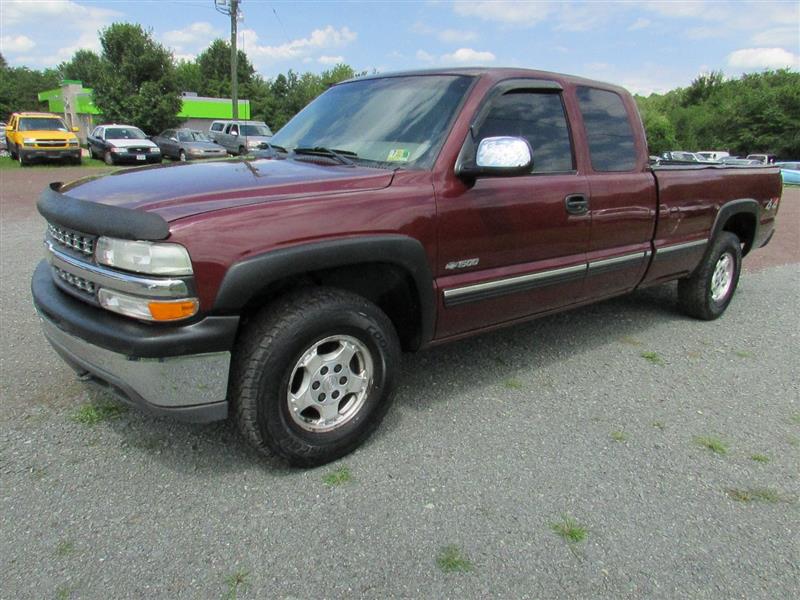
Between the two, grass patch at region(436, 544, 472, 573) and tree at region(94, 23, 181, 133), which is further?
tree at region(94, 23, 181, 133)

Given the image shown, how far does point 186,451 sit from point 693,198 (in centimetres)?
397

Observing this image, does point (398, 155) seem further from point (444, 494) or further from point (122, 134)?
point (122, 134)

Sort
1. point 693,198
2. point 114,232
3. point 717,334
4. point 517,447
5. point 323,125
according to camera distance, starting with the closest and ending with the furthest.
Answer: point 114,232 → point 517,447 → point 323,125 → point 693,198 → point 717,334

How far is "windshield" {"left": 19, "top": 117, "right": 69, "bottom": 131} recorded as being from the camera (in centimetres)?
2075

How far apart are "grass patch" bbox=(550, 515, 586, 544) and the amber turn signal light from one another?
5.53 feet

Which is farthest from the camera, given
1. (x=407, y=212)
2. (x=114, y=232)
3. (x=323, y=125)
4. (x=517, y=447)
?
(x=323, y=125)

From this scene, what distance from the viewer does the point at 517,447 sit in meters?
2.96

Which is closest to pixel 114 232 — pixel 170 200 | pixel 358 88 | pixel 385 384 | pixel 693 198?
pixel 170 200

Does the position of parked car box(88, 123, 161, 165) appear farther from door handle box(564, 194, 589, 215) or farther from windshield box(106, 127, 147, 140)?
door handle box(564, 194, 589, 215)

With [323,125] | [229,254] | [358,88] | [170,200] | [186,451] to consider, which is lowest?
[186,451]

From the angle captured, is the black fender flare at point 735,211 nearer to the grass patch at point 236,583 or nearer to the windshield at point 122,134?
the grass patch at point 236,583

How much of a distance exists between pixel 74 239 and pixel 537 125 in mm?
2543

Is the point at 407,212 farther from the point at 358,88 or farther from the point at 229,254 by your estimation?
the point at 358,88

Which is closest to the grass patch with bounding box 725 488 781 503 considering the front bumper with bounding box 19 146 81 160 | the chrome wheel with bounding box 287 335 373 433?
the chrome wheel with bounding box 287 335 373 433
